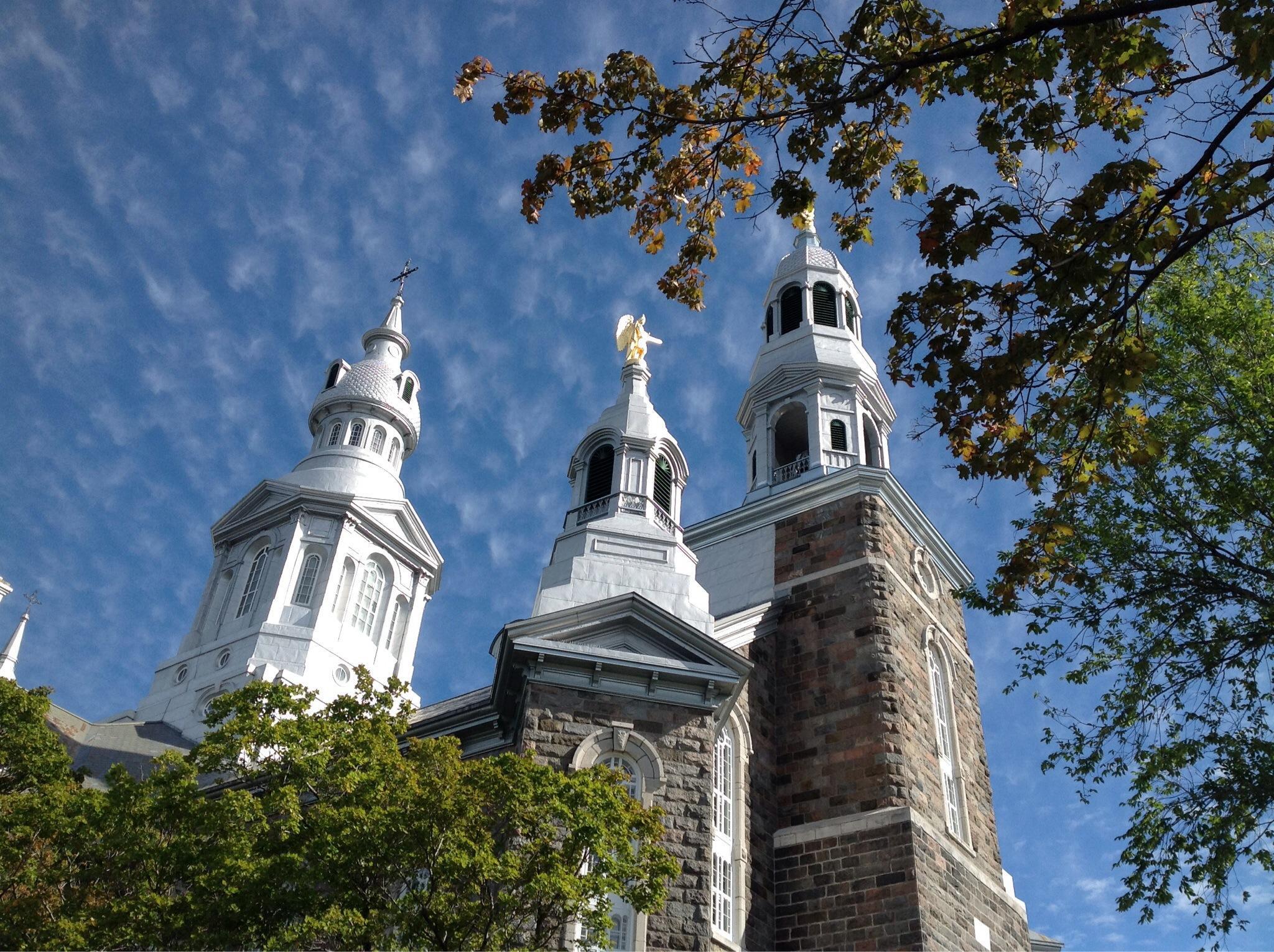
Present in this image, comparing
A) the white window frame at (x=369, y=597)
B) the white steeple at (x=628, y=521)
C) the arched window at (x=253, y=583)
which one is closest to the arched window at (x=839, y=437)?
the white steeple at (x=628, y=521)

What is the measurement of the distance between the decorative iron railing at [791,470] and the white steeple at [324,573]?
13.8m

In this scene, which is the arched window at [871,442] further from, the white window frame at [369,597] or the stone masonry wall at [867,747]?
the white window frame at [369,597]

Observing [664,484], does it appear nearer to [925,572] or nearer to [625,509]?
[625,509]

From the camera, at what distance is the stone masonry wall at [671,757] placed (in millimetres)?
14695

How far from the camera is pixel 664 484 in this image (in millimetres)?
23391

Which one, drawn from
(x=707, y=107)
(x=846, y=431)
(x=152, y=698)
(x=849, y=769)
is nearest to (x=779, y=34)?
(x=707, y=107)

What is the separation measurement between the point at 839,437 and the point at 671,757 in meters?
12.2

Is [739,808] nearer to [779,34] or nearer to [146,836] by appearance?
[146,836]

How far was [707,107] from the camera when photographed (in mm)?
9062

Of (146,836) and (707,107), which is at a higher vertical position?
(707,107)

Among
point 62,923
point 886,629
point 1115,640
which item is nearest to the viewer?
point 62,923

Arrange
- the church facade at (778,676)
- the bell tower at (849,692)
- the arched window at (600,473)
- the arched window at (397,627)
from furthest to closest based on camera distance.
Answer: the arched window at (397,627) → the arched window at (600,473) → the bell tower at (849,692) → the church facade at (778,676)

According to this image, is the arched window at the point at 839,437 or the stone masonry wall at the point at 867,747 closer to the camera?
the stone masonry wall at the point at 867,747

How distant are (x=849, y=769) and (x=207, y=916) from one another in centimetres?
1023
